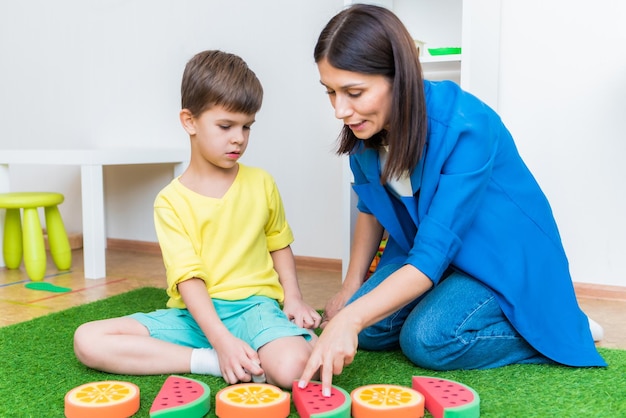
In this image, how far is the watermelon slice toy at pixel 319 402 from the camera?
0.80 meters

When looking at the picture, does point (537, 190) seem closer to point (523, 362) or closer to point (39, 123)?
point (523, 362)

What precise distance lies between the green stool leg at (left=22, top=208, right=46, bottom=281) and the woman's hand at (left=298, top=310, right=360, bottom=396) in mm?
1206

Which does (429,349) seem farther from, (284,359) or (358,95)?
(358,95)

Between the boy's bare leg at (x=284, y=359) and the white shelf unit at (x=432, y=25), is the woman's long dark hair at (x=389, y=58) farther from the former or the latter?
the white shelf unit at (x=432, y=25)

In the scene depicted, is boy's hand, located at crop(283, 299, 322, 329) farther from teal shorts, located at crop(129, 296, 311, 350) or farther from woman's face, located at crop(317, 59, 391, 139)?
woman's face, located at crop(317, 59, 391, 139)

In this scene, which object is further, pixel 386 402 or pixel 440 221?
pixel 440 221

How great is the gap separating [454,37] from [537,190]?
0.75 metres

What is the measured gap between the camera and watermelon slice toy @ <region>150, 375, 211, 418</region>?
32.2 inches

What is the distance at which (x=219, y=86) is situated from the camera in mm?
1082

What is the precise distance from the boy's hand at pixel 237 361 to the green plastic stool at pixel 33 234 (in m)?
1.04

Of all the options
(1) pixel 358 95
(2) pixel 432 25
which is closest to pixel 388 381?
(1) pixel 358 95

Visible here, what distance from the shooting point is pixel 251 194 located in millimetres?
1161

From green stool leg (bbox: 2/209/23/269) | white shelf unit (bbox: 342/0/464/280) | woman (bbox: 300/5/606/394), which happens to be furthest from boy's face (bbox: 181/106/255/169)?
green stool leg (bbox: 2/209/23/269)

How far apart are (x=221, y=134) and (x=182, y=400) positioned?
439 mm
